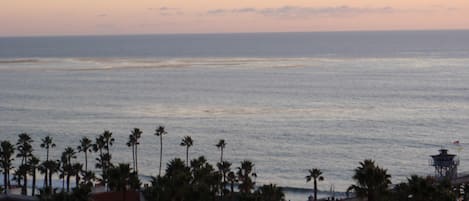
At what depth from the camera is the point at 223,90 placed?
7111 inches

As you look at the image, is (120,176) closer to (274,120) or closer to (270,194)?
(270,194)

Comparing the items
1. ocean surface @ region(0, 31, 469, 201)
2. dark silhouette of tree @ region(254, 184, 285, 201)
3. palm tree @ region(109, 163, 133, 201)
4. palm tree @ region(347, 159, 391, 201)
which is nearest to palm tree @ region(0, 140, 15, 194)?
palm tree @ region(109, 163, 133, 201)

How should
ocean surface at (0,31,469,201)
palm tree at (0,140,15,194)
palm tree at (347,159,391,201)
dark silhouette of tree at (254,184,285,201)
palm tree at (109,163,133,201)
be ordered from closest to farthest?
1. palm tree at (347,159,391,201)
2. dark silhouette of tree at (254,184,285,201)
3. palm tree at (109,163,133,201)
4. palm tree at (0,140,15,194)
5. ocean surface at (0,31,469,201)

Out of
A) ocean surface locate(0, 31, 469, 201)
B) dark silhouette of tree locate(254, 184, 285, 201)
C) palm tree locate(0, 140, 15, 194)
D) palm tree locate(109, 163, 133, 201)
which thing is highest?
ocean surface locate(0, 31, 469, 201)

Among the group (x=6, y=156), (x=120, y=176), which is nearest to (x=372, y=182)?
(x=120, y=176)

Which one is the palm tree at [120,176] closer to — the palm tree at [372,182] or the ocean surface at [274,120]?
the palm tree at [372,182]

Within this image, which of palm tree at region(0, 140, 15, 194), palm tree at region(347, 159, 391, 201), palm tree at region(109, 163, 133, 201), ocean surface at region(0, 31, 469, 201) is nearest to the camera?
palm tree at region(347, 159, 391, 201)

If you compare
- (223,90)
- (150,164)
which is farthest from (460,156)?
(223,90)

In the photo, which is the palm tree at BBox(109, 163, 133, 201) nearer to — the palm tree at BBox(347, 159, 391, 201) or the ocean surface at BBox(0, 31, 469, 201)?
the palm tree at BBox(347, 159, 391, 201)

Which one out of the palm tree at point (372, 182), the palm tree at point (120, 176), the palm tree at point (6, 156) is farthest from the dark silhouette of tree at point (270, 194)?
the palm tree at point (6, 156)

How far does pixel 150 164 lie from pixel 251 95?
7025 cm

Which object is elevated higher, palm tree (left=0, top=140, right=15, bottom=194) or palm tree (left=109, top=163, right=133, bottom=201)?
palm tree (left=0, top=140, right=15, bottom=194)

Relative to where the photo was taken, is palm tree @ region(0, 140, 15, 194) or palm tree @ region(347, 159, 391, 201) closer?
palm tree @ region(347, 159, 391, 201)

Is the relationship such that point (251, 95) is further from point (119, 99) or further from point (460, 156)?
point (460, 156)
